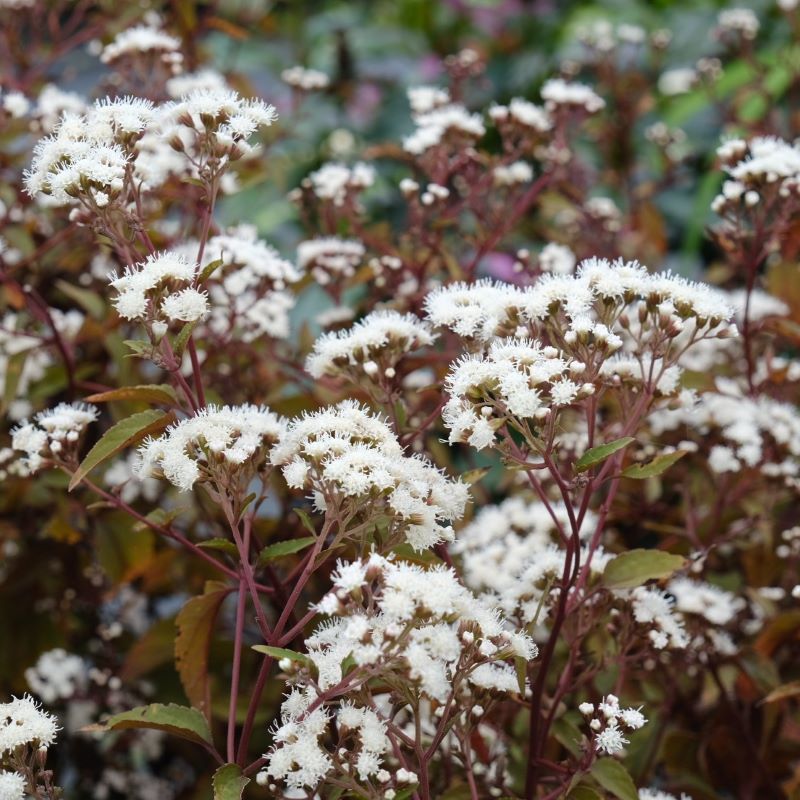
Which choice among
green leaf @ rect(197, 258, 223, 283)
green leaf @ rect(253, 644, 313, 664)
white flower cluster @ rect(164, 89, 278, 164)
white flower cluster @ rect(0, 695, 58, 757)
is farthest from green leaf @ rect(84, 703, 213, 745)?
white flower cluster @ rect(164, 89, 278, 164)

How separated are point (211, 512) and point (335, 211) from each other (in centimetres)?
58

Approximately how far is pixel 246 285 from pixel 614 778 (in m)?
0.82

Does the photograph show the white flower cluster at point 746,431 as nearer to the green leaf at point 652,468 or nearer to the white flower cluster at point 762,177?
the white flower cluster at point 762,177

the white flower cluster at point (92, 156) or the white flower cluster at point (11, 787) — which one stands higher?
the white flower cluster at point (92, 156)

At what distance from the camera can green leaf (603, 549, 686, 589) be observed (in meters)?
1.01

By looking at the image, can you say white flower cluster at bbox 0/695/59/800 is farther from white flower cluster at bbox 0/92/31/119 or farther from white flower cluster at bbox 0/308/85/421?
white flower cluster at bbox 0/92/31/119

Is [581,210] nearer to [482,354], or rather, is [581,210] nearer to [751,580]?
[751,580]

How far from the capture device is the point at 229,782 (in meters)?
0.88

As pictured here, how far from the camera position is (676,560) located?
1.01 meters

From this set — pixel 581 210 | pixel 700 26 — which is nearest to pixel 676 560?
pixel 581 210

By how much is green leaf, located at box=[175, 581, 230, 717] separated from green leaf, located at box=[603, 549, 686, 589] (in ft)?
1.28

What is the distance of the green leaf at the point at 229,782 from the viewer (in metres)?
0.86

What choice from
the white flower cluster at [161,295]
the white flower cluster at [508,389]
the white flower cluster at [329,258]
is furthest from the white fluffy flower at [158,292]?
the white flower cluster at [329,258]

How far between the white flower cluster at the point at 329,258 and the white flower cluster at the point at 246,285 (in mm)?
64
